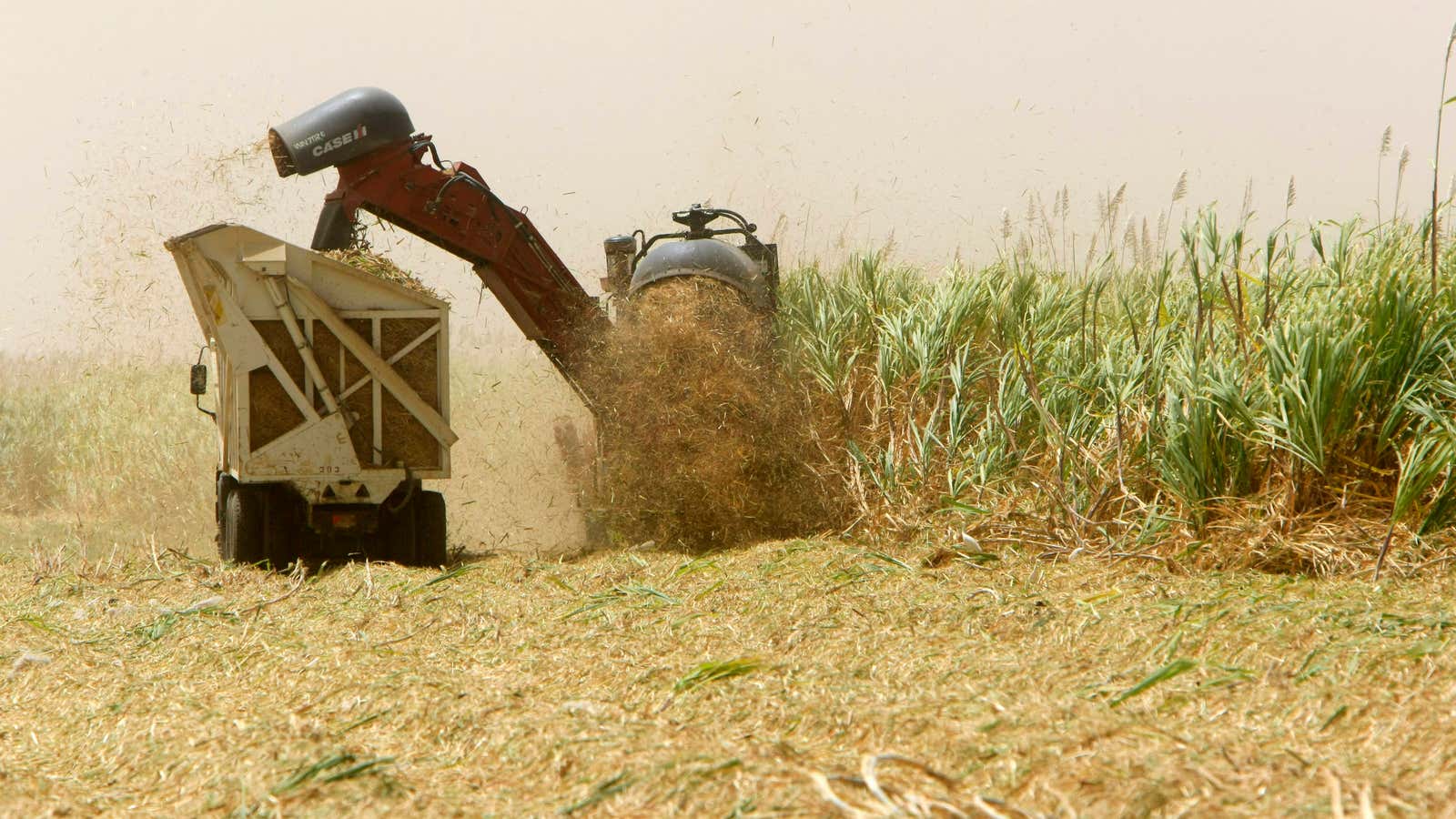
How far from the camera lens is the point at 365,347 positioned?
7.05 meters

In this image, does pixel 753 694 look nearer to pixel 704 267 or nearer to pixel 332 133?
pixel 704 267

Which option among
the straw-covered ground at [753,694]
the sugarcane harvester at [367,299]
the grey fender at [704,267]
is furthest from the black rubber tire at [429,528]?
the straw-covered ground at [753,694]

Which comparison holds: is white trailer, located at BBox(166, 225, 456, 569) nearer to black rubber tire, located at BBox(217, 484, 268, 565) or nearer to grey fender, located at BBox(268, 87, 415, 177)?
black rubber tire, located at BBox(217, 484, 268, 565)

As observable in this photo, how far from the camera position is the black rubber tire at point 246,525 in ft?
23.4

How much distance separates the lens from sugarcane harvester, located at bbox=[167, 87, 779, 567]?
6969 millimetres

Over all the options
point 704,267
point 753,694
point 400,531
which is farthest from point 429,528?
point 753,694

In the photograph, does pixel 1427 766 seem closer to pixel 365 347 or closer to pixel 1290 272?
pixel 1290 272

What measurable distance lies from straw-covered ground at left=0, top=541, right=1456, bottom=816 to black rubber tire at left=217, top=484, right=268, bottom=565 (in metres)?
1.53

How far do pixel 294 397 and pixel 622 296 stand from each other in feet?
7.94

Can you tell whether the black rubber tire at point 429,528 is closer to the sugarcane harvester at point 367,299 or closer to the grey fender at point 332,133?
the sugarcane harvester at point 367,299

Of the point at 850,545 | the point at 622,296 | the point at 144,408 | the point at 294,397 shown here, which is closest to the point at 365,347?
the point at 294,397

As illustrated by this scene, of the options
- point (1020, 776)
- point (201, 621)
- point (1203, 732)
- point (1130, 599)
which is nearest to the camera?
point (1020, 776)

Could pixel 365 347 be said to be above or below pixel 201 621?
above

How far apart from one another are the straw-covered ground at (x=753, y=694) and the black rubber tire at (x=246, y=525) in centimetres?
153
